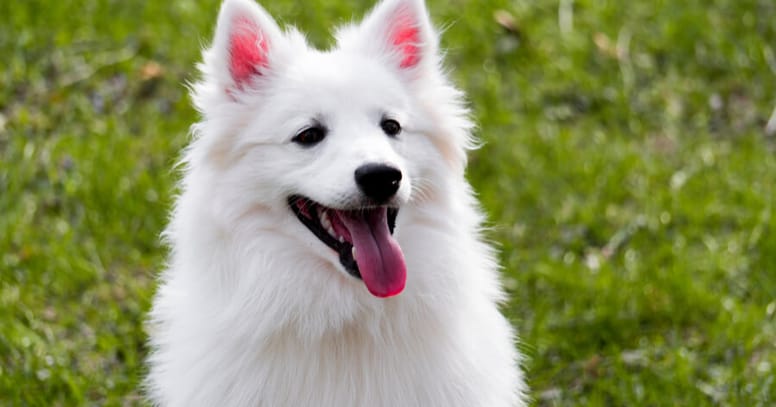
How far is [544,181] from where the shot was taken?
6.13 meters

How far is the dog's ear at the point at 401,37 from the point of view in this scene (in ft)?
12.4

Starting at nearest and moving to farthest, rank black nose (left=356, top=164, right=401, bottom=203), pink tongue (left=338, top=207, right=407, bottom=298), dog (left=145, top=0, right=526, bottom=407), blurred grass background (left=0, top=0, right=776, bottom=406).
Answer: black nose (left=356, top=164, right=401, bottom=203) < pink tongue (left=338, top=207, right=407, bottom=298) < dog (left=145, top=0, right=526, bottom=407) < blurred grass background (left=0, top=0, right=776, bottom=406)

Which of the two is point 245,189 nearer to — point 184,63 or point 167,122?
point 167,122

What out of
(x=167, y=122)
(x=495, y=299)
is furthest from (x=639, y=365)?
(x=167, y=122)

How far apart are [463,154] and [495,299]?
622 mm

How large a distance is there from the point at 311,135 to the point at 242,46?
433 millimetres

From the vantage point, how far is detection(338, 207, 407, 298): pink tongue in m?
3.43

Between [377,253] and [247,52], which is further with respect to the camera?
[247,52]

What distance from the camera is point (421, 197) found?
Result: 3658 millimetres

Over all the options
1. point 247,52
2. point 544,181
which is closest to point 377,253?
point 247,52

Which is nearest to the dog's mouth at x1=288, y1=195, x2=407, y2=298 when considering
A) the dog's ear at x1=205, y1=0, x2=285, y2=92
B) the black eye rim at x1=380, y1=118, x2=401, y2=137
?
the black eye rim at x1=380, y1=118, x2=401, y2=137

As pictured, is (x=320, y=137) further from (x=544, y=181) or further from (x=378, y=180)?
(x=544, y=181)

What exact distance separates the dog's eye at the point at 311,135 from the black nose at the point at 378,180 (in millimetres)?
294

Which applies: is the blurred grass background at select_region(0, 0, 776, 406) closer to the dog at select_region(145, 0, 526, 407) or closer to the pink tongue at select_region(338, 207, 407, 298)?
the dog at select_region(145, 0, 526, 407)
